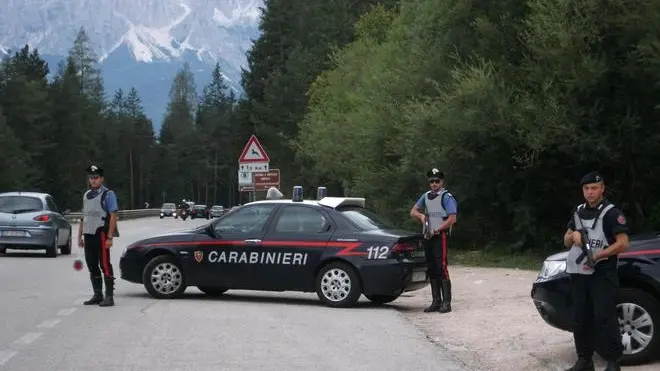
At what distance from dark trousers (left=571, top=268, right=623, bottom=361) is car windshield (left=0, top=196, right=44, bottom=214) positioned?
62.3 ft

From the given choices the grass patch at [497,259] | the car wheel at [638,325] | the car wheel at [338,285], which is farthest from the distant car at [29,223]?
the car wheel at [638,325]

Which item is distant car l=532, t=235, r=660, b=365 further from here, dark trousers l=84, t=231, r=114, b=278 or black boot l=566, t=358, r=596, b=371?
dark trousers l=84, t=231, r=114, b=278

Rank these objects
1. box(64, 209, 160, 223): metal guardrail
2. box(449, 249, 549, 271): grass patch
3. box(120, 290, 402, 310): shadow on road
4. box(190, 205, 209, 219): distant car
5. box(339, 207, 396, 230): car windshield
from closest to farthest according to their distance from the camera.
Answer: box(339, 207, 396, 230): car windshield, box(120, 290, 402, 310): shadow on road, box(449, 249, 549, 271): grass patch, box(64, 209, 160, 223): metal guardrail, box(190, 205, 209, 219): distant car

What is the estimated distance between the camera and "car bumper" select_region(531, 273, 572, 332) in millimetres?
8664

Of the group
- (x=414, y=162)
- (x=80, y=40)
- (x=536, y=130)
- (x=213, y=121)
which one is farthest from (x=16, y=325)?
(x=213, y=121)

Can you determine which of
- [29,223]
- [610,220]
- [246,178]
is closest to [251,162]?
[246,178]

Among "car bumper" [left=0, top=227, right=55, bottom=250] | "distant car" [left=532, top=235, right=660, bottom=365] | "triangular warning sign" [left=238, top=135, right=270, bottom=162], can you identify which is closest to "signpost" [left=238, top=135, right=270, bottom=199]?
"triangular warning sign" [left=238, top=135, right=270, bottom=162]

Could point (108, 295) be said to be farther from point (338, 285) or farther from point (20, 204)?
point (20, 204)

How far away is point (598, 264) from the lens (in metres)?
7.80

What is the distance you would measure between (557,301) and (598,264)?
1021mm

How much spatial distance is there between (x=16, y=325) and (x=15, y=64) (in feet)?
304

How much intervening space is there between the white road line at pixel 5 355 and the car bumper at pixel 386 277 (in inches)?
211

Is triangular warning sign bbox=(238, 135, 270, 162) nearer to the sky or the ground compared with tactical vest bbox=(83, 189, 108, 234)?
nearer to the sky

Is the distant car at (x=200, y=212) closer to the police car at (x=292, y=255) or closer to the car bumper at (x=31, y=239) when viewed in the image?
the car bumper at (x=31, y=239)
